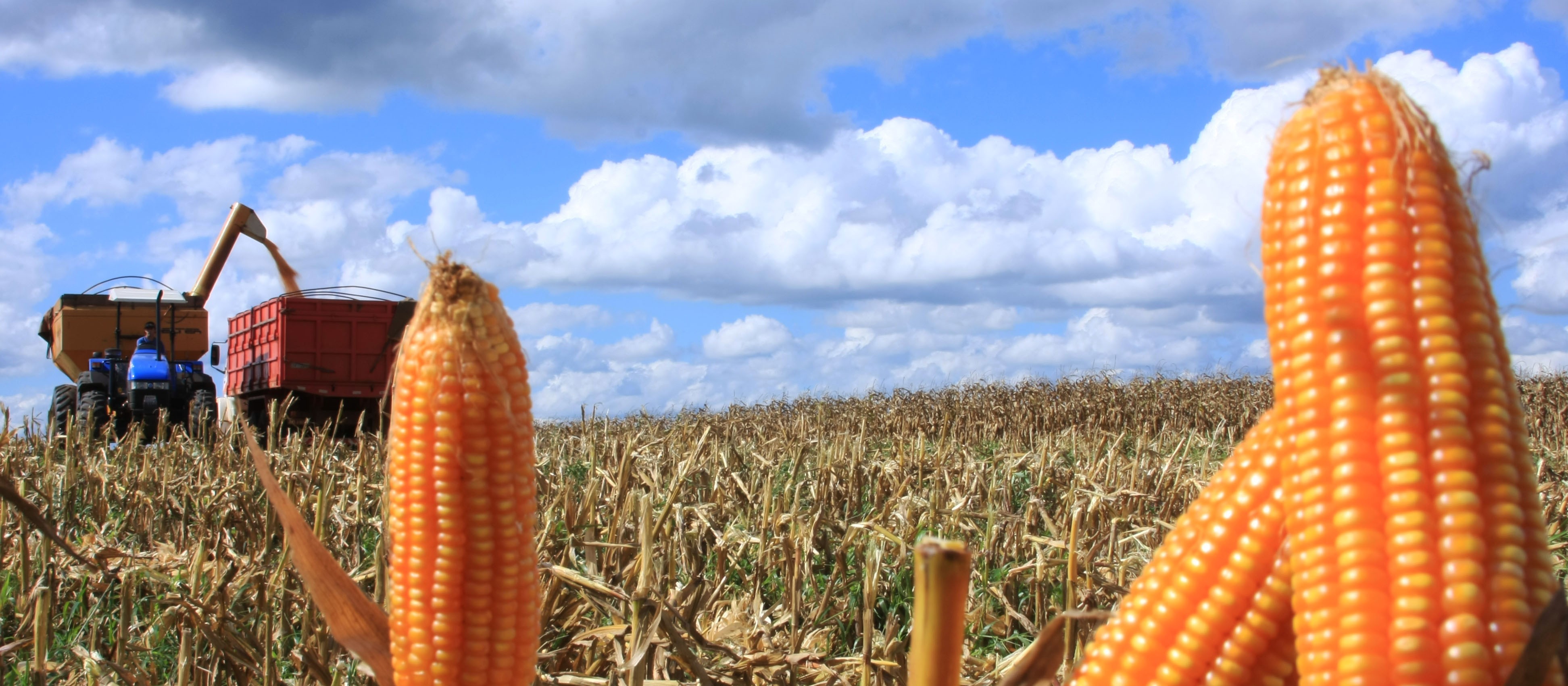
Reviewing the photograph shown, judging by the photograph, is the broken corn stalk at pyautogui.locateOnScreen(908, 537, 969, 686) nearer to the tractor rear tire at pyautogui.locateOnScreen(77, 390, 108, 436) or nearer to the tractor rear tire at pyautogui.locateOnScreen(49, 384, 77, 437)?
the tractor rear tire at pyautogui.locateOnScreen(77, 390, 108, 436)

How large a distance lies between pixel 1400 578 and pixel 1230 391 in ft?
91.6

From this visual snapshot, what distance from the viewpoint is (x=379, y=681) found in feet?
6.96

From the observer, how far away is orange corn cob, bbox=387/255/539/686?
1859mm

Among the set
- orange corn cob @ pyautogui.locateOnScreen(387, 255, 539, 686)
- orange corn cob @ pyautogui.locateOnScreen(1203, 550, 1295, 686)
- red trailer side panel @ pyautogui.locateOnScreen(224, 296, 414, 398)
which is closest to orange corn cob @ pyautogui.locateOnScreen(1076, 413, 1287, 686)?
orange corn cob @ pyautogui.locateOnScreen(1203, 550, 1295, 686)

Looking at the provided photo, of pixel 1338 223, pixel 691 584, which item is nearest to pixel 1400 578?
pixel 1338 223

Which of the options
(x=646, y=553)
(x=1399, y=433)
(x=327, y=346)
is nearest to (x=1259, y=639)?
(x=1399, y=433)

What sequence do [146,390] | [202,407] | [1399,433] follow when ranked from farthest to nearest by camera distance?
1. [202,407]
2. [146,390]
3. [1399,433]

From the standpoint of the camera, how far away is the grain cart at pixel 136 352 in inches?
640

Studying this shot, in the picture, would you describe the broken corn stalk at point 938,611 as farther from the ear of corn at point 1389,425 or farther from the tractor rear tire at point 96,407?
the tractor rear tire at point 96,407

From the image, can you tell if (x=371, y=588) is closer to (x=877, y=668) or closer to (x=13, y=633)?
(x=13, y=633)

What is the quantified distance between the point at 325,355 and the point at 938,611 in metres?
18.8

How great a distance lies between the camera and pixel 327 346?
59.9 ft

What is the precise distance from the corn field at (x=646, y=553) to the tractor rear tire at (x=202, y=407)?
5.50 metres

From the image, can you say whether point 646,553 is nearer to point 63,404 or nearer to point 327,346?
point 327,346
